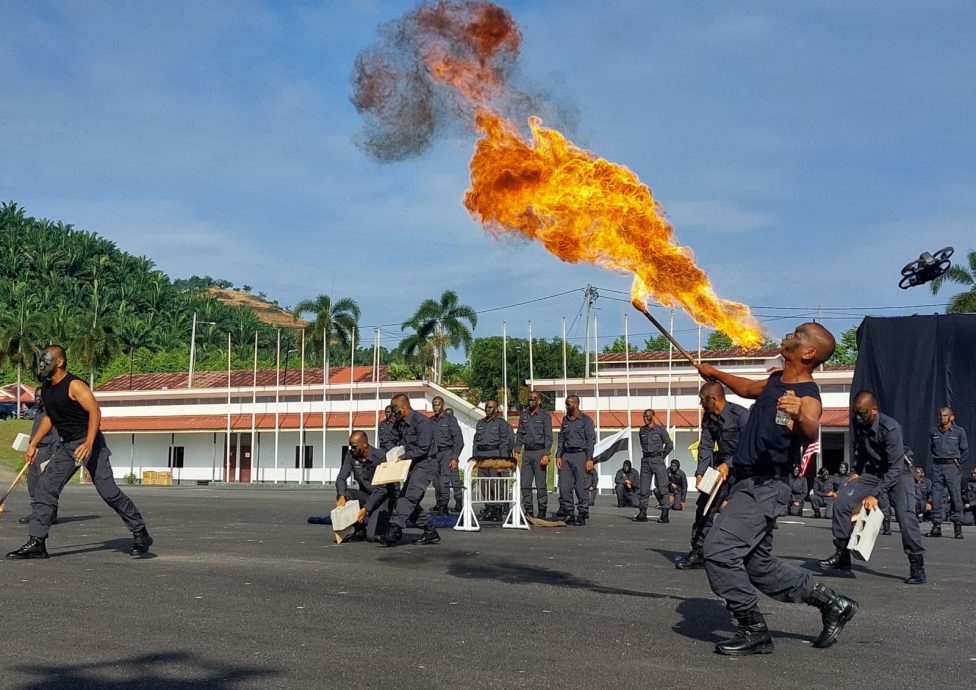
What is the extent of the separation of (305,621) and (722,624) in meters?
2.85

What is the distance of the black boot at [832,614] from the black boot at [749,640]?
0.37m

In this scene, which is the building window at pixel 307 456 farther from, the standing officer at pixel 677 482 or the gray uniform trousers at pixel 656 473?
the gray uniform trousers at pixel 656 473

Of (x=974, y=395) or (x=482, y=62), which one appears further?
(x=974, y=395)

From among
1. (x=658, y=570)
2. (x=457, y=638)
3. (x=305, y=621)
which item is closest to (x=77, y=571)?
(x=305, y=621)

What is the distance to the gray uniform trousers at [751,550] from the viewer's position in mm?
6461

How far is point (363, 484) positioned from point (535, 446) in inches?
222

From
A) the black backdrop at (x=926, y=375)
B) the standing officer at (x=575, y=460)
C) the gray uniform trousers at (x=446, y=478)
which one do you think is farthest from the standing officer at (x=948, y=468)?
the gray uniform trousers at (x=446, y=478)

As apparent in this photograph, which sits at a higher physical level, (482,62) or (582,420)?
(482,62)

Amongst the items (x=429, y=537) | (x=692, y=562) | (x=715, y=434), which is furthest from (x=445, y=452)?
(x=692, y=562)

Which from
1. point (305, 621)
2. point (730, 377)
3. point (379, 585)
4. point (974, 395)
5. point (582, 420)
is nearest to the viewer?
point (305, 621)

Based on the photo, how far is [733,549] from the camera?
21.3ft

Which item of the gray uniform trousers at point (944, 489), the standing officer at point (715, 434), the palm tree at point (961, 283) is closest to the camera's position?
the standing officer at point (715, 434)

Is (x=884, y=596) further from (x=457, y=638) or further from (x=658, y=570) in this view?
(x=457, y=638)

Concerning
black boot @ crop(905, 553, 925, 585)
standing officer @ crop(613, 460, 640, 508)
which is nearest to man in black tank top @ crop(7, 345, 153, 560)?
black boot @ crop(905, 553, 925, 585)
